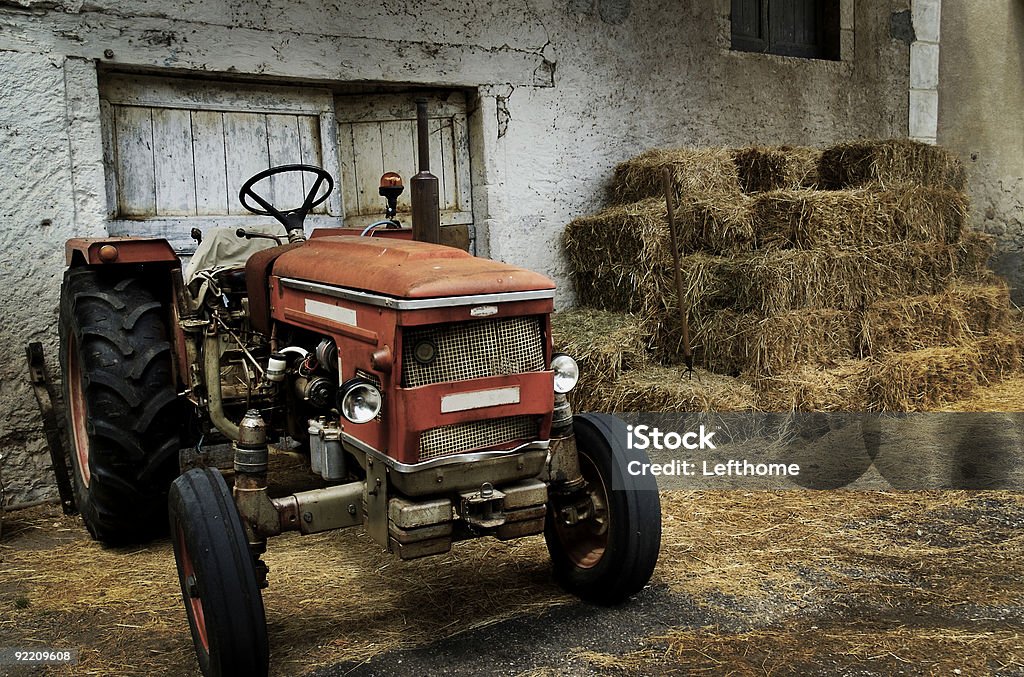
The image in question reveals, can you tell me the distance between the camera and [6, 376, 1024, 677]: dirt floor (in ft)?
8.40

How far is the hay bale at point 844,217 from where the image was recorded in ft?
16.9

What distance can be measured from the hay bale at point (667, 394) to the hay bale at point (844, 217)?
38.1 inches

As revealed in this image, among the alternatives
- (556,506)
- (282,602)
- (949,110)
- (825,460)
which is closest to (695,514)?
(825,460)

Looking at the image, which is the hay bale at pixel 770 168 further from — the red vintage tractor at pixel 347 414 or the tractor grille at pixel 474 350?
the tractor grille at pixel 474 350

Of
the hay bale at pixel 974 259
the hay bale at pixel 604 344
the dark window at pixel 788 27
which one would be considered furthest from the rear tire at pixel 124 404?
the hay bale at pixel 974 259

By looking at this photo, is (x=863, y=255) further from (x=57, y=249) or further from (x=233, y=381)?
(x=57, y=249)

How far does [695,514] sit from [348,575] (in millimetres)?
1536

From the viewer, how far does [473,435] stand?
100.0 inches

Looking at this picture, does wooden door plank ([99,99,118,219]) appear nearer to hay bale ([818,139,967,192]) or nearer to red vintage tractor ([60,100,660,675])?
red vintage tractor ([60,100,660,675])

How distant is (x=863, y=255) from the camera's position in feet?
17.2

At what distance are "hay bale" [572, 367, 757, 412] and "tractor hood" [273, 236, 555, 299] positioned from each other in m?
2.14

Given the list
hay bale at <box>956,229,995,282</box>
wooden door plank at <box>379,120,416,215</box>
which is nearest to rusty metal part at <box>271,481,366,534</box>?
wooden door plank at <box>379,120,416,215</box>

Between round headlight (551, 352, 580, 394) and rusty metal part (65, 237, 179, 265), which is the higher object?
rusty metal part (65, 237, 179, 265)

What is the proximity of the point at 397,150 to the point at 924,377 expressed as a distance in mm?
3331
